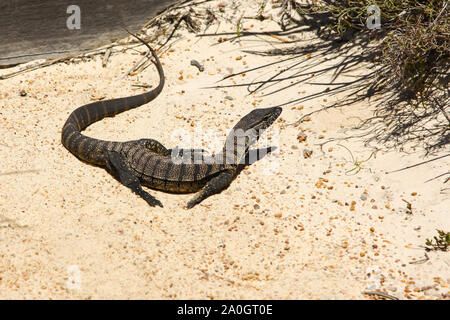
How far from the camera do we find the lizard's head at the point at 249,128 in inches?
233

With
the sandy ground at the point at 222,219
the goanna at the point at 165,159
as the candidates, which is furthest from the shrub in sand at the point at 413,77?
the goanna at the point at 165,159

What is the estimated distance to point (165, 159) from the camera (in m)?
5.70

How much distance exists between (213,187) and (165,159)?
→ 2.57ft

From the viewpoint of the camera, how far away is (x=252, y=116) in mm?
6082

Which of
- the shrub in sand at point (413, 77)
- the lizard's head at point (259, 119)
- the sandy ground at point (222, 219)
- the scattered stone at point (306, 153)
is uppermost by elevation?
the shrub in sand at point (413, 77)

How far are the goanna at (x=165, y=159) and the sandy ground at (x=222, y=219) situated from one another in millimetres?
129

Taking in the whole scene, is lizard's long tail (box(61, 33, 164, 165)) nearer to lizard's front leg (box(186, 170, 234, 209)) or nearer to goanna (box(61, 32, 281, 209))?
goanna (box(61, 32, 281, 209))

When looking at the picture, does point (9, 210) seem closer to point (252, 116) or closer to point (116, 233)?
point (116, 233)

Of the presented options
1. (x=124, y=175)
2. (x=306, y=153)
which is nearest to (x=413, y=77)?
(x=306, y=153)

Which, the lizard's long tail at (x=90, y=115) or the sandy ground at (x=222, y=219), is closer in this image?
the sandy ground at (x=222, y=219)

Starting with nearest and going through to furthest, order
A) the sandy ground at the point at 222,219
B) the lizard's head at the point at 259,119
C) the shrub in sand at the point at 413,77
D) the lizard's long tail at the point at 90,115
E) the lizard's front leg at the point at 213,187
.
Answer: the sandy ground at the point at 222,219, the lizard's front leg at the point at 213,187, the shrub in sand at the point at 413,77, the lizard's long tail at the point at 90,115, the lizard's head at the point at 259,119

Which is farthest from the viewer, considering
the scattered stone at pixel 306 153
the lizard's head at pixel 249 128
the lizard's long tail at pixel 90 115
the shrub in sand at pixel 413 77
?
the lizard's head at pixel 249 128

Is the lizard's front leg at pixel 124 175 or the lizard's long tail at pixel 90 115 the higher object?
the lizard's long tail at pixel 90 115

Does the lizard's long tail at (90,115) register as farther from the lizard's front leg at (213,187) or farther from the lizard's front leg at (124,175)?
the lizard's front leg at (213,187)
